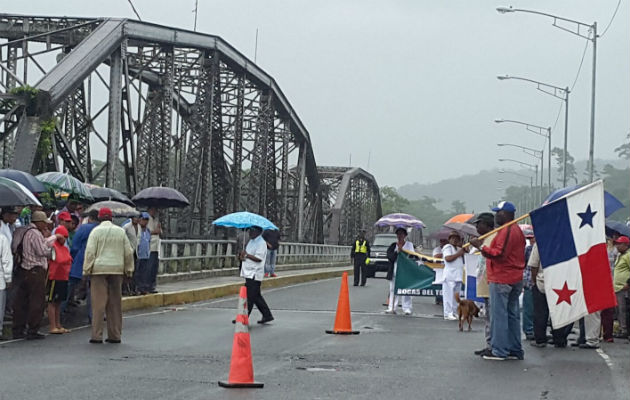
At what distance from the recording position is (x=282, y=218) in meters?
49.3

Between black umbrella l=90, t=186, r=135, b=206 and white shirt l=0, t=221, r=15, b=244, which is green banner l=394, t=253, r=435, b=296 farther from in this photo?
white shirt l=0, t=221, r=15, b=244

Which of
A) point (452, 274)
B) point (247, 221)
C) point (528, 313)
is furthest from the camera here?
point (452, 274)

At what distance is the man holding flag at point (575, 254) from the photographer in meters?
12.9

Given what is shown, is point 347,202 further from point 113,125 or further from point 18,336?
point 18,336

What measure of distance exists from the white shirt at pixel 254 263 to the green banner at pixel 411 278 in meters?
4.12

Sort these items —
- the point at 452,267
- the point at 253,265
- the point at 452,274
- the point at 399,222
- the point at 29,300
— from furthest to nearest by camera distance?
1. the point at 399,222
2. the point at 452,267
3. the point at 452,274
4. the point at 253,265
5. the point at 29,300

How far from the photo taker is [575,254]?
42.8 feet

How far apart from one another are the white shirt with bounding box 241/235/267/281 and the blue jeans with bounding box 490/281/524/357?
5010 millimetres

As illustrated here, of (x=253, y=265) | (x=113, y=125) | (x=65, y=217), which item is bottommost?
(x=253, y=265)

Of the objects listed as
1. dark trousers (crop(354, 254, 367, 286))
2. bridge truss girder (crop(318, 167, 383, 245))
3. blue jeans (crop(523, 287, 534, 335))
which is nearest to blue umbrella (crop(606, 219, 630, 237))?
blue jeans (crop(523, 287, 534, 335))

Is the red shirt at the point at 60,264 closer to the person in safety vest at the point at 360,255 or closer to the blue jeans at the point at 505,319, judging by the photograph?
the blue jeans at the point at 505,319

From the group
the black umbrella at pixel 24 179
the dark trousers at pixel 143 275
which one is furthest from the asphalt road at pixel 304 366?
the dark trousers at pixel 143 275

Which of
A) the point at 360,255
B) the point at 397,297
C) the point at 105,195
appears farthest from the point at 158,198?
the point at 360,255

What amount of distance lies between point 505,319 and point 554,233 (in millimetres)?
1163
